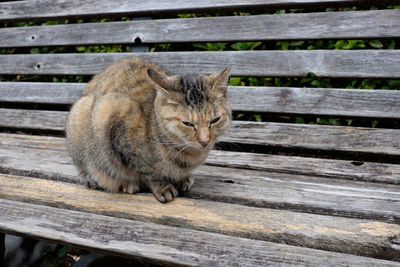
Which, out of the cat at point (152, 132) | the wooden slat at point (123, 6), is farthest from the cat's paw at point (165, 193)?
the wooden slat at point (123, 6)

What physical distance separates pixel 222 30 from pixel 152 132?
1151mm

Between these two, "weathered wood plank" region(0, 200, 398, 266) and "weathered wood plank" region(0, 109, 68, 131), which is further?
"weathered wood plank" region(0, 109, 68, 131)

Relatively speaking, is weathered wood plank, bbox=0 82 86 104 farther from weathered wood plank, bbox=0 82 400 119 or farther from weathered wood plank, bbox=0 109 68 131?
weathered wood plank, bbox=0 82 400 119

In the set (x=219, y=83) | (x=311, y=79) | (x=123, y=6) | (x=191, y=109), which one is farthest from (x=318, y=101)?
(x=123, y=6)

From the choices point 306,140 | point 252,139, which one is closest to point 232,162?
point 252,139

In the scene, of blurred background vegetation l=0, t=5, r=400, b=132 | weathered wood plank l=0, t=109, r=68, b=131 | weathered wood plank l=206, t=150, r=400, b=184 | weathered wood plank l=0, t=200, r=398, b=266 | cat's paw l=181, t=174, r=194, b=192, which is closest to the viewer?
weathered wood plank l=0, t=200, r=398, b=266

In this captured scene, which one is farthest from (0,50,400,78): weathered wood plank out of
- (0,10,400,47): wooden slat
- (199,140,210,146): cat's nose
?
(199,140,210,146): cat's nose

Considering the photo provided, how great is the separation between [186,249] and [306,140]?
1331 mm

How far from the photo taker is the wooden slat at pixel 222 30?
2.24 meters

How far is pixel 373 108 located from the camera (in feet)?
7.28

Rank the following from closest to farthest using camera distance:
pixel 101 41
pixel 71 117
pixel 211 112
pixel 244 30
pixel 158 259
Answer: pixel 158 259, pixel 211 112, pixel 71 117, pixel 244 30, pixel 101 41

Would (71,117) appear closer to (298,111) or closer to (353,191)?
(298,111)

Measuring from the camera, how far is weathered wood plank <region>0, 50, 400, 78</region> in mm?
2225

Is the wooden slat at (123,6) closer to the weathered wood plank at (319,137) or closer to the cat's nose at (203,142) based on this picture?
the weathered wood plank at (319,137)
